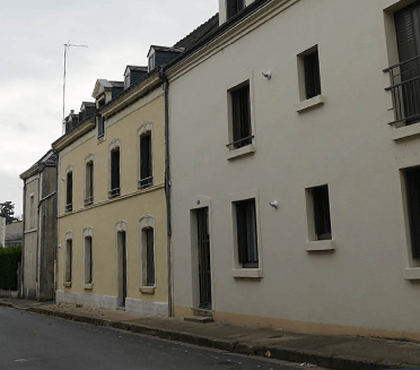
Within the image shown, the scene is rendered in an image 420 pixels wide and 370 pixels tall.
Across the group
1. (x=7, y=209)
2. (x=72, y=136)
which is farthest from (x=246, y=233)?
(x=7, y=209)

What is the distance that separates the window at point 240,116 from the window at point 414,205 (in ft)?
15.4

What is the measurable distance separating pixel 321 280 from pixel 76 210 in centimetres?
1478

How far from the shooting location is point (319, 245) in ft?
32.8

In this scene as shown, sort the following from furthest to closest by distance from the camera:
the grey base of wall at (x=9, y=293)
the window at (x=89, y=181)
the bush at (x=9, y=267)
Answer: the bush at (x=9, y=267)
the grey base of wall at (x=9, y=293)
the window at (x=89, y=181)

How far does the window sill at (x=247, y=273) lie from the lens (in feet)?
38.0

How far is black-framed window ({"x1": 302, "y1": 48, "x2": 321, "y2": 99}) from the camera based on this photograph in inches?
426

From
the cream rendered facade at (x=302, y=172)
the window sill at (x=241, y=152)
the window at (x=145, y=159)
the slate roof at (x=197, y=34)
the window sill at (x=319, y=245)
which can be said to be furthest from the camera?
the window at (x=145, y=159)

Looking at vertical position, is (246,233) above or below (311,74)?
below

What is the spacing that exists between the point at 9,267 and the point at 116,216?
15498 mm

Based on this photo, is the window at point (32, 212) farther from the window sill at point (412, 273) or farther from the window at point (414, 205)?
the window sill at point (412, 273)

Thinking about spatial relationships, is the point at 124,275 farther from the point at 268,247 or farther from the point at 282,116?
the point at 282,116

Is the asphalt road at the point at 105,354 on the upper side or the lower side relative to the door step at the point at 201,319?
lower

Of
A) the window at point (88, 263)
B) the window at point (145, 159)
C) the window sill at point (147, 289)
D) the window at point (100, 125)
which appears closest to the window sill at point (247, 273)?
the window sill at point (147, 289)

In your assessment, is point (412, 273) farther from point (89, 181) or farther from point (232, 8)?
point (89, 181)
